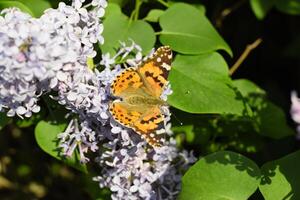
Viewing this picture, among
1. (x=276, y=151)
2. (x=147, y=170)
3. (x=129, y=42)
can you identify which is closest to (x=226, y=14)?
(x=276, y=151)

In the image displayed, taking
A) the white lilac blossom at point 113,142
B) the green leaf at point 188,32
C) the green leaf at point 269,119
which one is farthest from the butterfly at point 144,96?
the green leaf at point 269,119

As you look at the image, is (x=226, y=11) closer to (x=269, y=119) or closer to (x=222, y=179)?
(x=269, y=119)

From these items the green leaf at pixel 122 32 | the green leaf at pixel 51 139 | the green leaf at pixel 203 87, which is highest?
the green leaf at pixel 122 32

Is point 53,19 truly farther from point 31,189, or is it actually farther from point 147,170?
point 31,189

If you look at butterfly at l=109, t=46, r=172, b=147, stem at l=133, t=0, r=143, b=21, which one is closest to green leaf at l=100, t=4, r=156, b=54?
stem at l=133, t=0, r=143, b=21

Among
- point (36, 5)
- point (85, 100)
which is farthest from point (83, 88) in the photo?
point (36, 5)

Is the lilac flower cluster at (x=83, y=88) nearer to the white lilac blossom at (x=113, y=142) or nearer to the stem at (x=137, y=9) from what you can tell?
the white lilac blossom at (x=113, y=142)

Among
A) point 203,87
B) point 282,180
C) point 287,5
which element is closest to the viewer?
point 282,180
